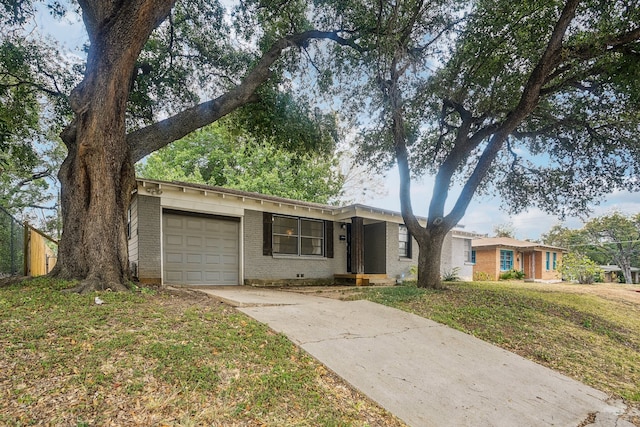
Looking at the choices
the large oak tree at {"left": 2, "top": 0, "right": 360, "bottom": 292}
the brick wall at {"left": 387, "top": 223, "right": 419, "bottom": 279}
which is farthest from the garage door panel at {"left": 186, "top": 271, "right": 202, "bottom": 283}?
the brick wall at {"left": 387, "top": 223, "right": 419, "bottom": 279}

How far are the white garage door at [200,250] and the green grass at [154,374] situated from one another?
5177mm

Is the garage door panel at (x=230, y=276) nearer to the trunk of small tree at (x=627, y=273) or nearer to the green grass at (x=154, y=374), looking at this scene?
the green grass at (x=154, y=374)

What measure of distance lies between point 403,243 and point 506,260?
39.7 ft

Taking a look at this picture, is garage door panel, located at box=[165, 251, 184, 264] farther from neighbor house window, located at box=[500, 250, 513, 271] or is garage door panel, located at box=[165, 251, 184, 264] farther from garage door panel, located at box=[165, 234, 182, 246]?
neighbor house window, located at box=[500, 250, 513, 271]

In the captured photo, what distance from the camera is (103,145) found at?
6148 mm

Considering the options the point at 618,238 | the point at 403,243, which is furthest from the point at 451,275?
the point at 618,238

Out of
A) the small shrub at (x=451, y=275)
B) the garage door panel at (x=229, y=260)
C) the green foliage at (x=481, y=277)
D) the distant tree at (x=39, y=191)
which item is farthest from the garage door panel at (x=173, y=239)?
the green foliage at (x=481, y=277)

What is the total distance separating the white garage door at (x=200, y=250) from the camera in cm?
999

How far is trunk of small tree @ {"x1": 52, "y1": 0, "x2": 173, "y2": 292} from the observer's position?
19.9 feet

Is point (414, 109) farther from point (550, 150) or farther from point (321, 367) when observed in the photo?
point (321, 367)

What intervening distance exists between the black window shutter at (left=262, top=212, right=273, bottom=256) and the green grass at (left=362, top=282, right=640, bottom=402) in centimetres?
438

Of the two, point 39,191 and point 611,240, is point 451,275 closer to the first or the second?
point 39,191

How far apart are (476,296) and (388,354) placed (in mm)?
5429

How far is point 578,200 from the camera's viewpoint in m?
11.3
